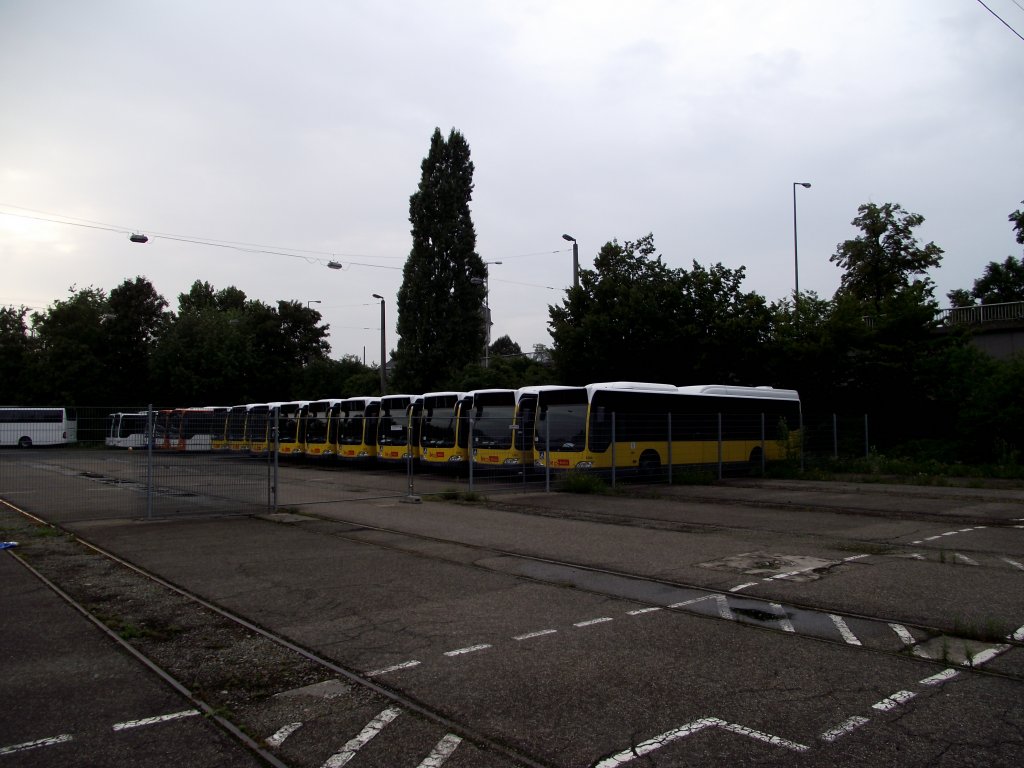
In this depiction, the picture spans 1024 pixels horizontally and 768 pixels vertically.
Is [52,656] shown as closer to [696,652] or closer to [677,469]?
[696,652]

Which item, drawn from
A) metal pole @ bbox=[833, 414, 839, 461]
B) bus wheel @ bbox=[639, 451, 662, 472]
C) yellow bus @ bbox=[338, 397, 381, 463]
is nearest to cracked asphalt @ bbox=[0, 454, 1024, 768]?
bus wheel @ bbox=[639, 451, 662, 472]

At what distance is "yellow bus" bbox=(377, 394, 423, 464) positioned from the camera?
27.0 meters

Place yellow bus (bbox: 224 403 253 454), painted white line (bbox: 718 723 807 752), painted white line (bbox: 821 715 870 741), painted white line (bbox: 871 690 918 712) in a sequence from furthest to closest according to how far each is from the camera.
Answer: yellow bus (bbox: 224 403 253 454), painted white line (bbox: 871 690 918 712), painted white line (bbox: 821 715 870 741), painted white line (bbox: 718 723 807 752)

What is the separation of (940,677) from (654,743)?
2.32 meters

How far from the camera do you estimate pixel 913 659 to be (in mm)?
5312

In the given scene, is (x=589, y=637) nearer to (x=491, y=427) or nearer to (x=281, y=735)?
(x=281, y=735)

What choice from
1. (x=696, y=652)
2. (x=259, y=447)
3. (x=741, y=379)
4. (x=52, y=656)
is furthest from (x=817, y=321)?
(x=52, y=656)

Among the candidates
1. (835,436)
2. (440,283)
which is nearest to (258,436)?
(835,436)

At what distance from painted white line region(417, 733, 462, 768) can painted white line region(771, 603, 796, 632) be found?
11.0 ft

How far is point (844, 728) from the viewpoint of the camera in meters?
4.09

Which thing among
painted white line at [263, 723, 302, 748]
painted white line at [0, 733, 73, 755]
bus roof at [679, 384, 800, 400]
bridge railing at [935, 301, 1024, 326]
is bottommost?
painted white line at [0, 733, 73, 755]

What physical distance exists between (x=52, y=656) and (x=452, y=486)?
15433mm

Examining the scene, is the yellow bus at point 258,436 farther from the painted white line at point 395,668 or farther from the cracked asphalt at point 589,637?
the painted white line at point 395,668

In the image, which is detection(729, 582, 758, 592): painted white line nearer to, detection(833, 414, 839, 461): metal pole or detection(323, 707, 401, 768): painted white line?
detection(323, 707, 401, 768): painted white line
